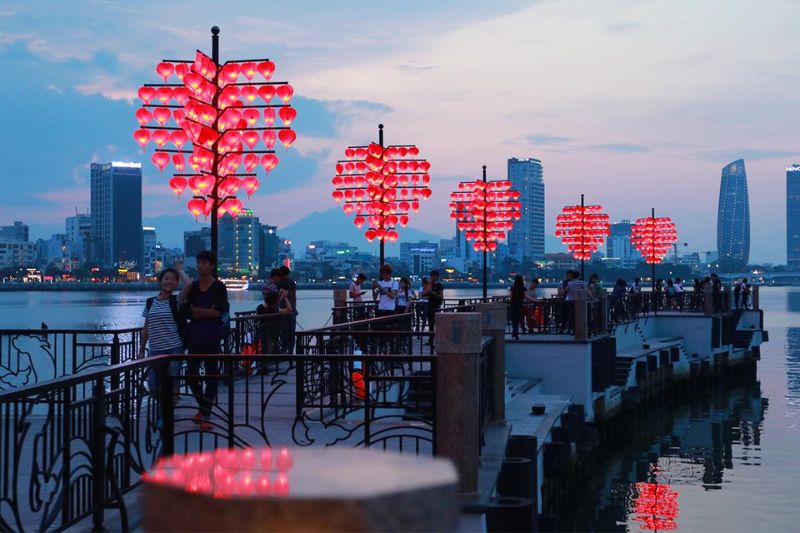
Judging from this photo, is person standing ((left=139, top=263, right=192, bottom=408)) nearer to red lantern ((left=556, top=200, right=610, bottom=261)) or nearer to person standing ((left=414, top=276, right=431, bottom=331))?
person standing ((left=414, top=276, right=431, bottom=331))

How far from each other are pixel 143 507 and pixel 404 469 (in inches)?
22.7

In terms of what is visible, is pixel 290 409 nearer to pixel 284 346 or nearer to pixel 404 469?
pixel 284 346

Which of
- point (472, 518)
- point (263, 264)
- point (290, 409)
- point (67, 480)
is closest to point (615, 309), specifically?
point (290, 409)

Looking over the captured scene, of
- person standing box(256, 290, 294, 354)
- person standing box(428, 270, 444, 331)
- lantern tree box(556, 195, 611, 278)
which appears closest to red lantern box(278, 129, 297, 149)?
person standing box(256, 290, 294, 354)

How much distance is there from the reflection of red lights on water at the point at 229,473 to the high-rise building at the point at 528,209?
4977 inches

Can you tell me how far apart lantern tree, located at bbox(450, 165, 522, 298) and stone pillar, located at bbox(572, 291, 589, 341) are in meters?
15.1

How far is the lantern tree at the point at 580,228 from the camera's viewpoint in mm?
51781

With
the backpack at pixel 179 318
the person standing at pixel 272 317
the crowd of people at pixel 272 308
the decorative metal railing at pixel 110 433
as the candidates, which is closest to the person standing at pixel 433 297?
the crowd of people at pixel 272 308

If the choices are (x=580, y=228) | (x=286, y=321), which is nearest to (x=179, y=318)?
(x=286, y=321)

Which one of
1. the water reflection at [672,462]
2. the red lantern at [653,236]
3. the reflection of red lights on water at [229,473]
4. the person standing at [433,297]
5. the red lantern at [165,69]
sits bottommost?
the water reflection at [672,462]

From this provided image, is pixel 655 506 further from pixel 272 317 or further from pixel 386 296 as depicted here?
pixel 272 317

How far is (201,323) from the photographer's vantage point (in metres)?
11.6

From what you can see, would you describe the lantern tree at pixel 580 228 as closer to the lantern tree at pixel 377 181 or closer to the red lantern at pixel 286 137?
the lantern tree at pixel 377 181

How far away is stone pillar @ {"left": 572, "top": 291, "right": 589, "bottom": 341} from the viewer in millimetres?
24875
